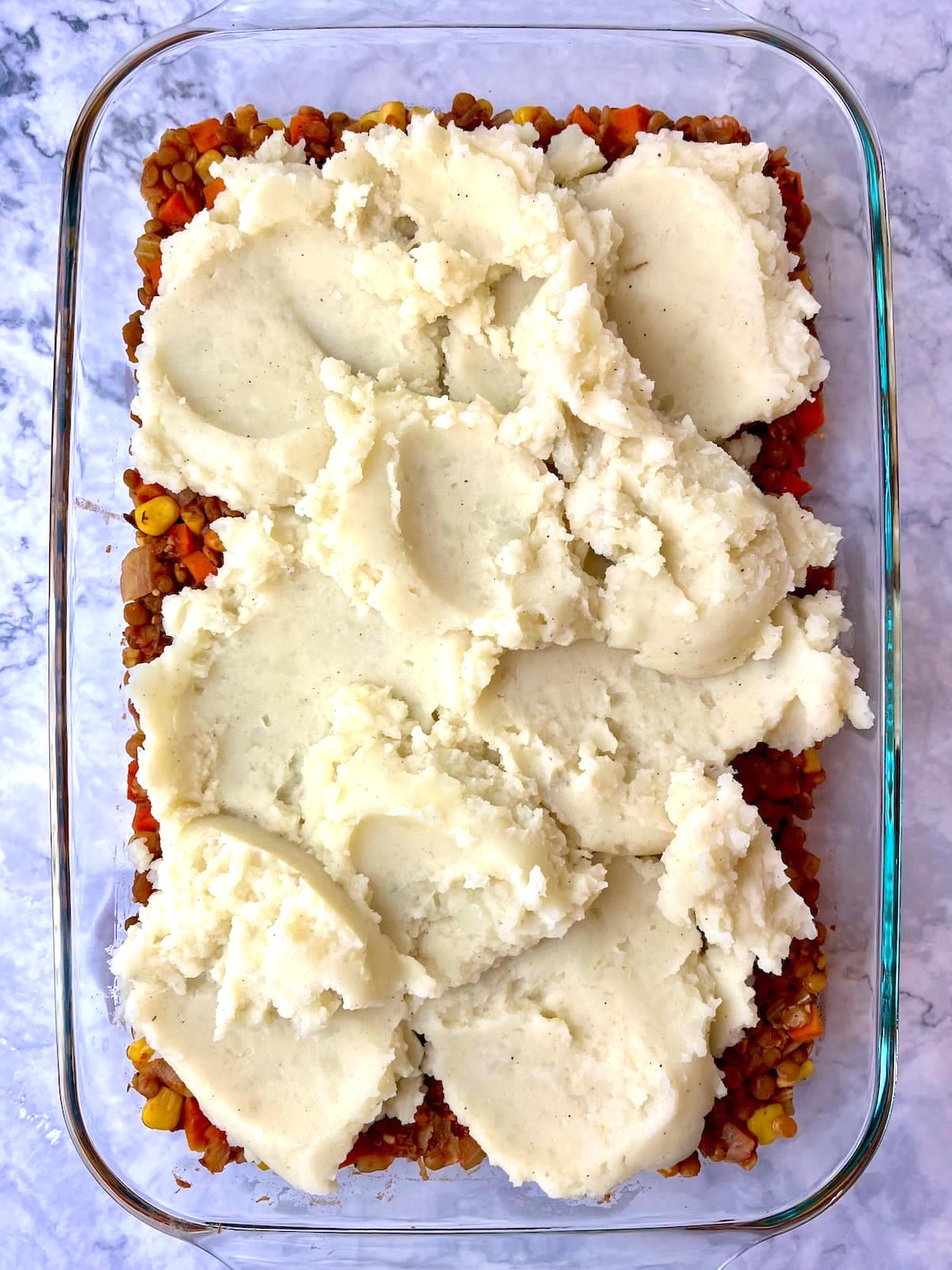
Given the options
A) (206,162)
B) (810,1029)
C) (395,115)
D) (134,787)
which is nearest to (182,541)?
(134,787)

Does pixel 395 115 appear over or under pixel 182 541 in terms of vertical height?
over

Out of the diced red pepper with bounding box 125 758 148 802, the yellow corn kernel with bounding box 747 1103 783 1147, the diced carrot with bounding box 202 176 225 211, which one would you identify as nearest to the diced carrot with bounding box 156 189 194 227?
the diced carrot with bounding box 202 176 225 211

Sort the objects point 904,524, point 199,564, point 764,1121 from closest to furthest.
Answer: point 199,564 < point 764,1121 < point 904,524

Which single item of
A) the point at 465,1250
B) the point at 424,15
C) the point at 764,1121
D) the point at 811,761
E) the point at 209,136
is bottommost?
the point at 465,1250

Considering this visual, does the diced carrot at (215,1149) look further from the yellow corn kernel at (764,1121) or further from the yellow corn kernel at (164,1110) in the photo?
the yellow corn kernel at (764,1121)

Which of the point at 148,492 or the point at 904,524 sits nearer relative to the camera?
the point at 148,492

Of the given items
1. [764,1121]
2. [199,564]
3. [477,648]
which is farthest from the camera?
[764,1121]

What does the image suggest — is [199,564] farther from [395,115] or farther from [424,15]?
[424,15]

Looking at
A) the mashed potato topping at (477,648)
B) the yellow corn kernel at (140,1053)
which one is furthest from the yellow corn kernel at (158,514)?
the yellow corn kernel at (140,1053)
